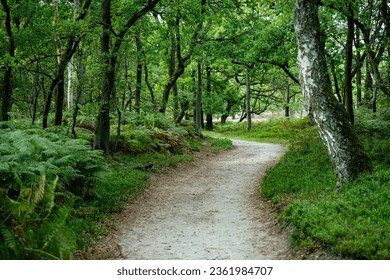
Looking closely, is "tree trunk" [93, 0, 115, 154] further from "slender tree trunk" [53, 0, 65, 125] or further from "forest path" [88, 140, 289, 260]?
"forest path" [88, 140, 289, 260]

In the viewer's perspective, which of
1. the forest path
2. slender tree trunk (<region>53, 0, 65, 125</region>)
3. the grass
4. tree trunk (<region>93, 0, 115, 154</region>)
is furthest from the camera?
the grass

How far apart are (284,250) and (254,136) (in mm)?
21756

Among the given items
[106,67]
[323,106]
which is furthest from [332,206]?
[106,67]

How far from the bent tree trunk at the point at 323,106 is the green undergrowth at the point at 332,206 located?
360 millimetres

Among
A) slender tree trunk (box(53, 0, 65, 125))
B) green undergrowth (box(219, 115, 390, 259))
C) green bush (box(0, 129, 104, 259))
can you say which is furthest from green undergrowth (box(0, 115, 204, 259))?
green undergrowth (box(219, 115, 390, 259))

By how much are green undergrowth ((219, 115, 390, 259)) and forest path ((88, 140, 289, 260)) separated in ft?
1.47

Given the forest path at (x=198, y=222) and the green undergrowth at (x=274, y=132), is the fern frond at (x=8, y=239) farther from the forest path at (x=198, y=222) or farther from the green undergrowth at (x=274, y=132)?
the green undergrowth at (x=274, y=132)

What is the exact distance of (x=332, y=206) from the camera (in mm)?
6957

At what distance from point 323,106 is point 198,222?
355 cm

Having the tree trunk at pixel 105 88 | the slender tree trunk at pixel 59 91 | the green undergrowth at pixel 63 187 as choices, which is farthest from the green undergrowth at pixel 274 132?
the slender tree trunk at pixel 59 91

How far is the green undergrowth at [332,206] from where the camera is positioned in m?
5.43

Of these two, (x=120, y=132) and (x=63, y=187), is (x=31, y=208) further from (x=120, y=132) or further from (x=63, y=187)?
(x=120, y=132)

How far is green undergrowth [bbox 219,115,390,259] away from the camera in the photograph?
5.43 meters

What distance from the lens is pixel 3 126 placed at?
42.3 ft
